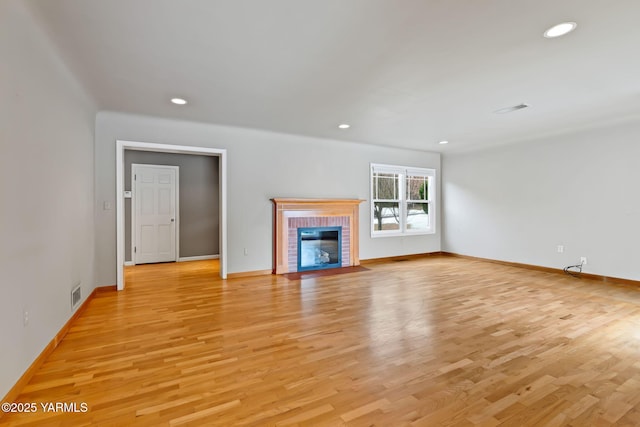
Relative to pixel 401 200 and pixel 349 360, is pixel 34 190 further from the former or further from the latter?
pixel 401 200

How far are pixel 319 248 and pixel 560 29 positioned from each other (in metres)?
4.44

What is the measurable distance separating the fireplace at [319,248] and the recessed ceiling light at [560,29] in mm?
4126

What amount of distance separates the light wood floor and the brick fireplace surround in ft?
3.86

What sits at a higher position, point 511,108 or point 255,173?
point 511,108

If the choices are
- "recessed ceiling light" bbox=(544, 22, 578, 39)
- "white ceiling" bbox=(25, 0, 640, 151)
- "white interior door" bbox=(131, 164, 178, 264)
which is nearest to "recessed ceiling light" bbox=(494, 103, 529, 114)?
"white ceiling" bbox=(25, 0, 640, 151)

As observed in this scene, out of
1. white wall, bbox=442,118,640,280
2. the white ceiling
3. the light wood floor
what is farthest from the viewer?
white wall, bbox=442,118,640,280

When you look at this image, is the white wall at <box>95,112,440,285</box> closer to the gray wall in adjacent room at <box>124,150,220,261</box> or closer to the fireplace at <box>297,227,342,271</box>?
the fireplace at <box>297,227,342,271</box>

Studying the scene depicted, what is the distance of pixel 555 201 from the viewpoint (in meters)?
5.34

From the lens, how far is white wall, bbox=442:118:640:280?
4551 millimetres

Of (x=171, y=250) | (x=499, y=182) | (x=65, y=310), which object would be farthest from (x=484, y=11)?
(x=171, y=250)

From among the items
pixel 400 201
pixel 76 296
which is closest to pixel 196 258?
pixel 76 296

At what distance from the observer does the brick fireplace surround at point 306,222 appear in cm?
520

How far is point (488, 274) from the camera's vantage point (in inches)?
206

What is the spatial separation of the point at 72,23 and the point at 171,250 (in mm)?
5031
